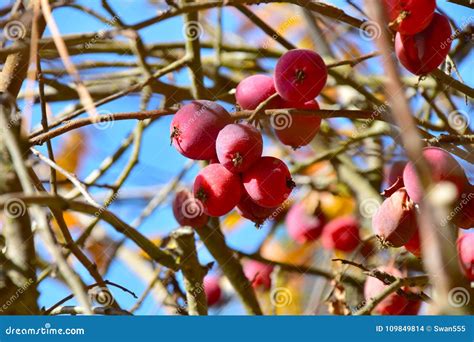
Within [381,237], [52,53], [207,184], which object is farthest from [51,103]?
[381,237]

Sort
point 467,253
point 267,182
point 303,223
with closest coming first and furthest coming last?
point 267,182 → point 467,253 → point 303,223

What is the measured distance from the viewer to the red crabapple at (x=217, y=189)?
53.7 inches

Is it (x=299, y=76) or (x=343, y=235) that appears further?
(x=343, y=235)

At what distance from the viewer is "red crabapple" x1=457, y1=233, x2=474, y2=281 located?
5.08 ft

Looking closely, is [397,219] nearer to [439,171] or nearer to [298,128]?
[439,171]

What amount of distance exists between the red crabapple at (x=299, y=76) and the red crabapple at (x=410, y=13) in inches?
7.0

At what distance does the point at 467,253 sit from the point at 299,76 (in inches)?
22.3

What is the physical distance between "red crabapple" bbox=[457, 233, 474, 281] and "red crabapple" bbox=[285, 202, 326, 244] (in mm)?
960

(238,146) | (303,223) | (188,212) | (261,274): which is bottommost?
(238,146)

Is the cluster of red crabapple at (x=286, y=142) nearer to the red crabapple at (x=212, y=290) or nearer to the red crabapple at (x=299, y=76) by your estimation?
the red crabapple at (x=299, y=76)

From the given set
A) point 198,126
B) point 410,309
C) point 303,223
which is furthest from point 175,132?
point 303,223

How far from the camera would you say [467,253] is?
5.10ft

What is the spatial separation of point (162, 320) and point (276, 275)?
0.83 m

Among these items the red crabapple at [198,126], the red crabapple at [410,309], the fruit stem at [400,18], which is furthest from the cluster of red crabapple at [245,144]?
the red crabapple at [410,309]
